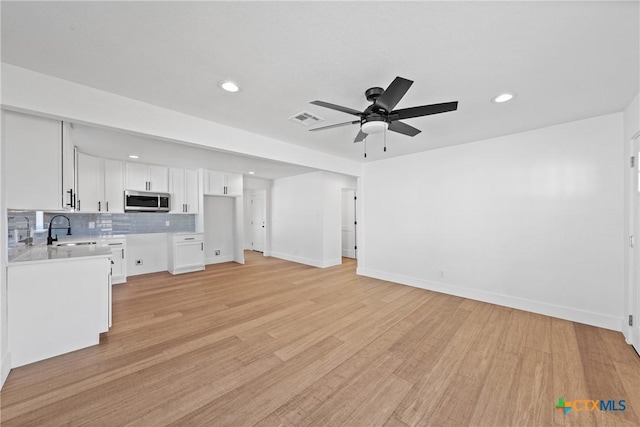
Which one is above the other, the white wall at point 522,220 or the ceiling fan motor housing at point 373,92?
the ceiling fan motor housing at point 373,92

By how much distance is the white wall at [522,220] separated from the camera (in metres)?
2.87

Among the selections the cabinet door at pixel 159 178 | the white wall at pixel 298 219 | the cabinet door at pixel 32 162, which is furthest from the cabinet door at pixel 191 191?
the cabinet door at pixel 32 162

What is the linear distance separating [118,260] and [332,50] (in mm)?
5366

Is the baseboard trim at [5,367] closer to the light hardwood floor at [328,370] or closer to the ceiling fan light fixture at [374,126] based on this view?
the light hardwood floor at [328,370]

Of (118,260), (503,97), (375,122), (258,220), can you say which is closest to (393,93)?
(375,122)

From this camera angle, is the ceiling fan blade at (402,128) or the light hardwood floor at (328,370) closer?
the light hardwood floor at (328,370)

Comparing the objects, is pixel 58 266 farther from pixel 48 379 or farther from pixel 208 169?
pixel 208 169

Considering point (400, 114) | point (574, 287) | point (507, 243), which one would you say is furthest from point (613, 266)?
point (400, 114)

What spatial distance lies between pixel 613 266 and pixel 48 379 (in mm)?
5730

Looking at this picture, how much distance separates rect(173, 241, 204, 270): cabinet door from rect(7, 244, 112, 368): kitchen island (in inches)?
112

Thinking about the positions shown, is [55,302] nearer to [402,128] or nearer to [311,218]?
[402,128]

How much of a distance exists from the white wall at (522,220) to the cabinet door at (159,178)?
191 inches

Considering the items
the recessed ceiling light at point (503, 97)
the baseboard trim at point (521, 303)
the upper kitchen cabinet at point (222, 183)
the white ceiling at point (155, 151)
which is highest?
the recessed ceiling light at point (503, 97)

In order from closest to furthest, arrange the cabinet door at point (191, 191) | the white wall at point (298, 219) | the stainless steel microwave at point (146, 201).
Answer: the stainless steel microwave at point (146, 201)
the cabinet door at point (191, 191)
the white wall at point (298, 219)
